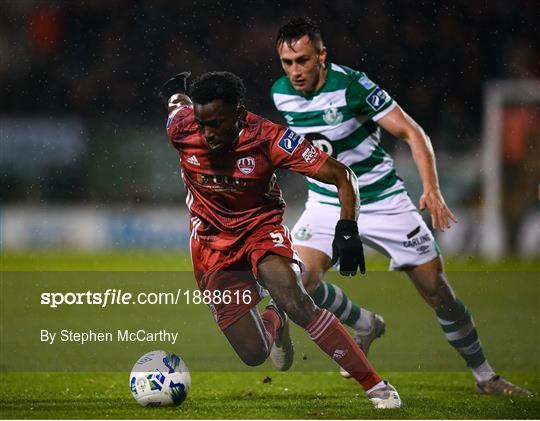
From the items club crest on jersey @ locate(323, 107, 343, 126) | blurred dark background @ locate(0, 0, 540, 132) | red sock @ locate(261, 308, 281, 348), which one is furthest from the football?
blurred dark background @ locate(0, 0, 540, 132)

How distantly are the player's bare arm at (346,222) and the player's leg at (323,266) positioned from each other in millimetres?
1106

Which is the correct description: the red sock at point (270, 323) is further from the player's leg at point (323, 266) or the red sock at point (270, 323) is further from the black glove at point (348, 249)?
the black glove at point (348, 249)

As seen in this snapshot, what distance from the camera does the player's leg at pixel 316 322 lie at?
4.79m

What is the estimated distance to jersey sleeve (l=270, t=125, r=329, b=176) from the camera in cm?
471

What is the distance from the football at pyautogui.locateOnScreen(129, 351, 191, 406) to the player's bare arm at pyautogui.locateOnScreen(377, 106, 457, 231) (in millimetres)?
1554

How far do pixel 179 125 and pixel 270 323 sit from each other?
48.2 inches

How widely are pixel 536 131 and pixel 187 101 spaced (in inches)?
367

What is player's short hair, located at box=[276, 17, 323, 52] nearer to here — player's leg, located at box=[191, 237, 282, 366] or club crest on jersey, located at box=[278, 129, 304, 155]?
club crest on jersey, located at box=[278, 129, 304, 155]

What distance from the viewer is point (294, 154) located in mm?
4738

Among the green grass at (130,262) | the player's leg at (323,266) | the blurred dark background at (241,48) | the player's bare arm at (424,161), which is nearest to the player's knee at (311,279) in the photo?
the player's leg at (323,266)

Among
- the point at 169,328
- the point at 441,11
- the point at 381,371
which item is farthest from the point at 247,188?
the point at 441,11

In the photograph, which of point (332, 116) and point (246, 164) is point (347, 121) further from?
point (246, 164)

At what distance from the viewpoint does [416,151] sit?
541 cm

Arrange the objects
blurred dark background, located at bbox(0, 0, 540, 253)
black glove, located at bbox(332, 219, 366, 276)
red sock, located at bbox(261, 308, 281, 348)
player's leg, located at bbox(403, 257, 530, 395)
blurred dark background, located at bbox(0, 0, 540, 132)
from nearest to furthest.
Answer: black glove, located at bbox(332, 219, 366, 276) → red sock, located at bbox(261, 308, 281, 348) → player's leg, located at bbox(403, 257, 530, 395) → blurred dark background, located at bbox(0, 0, 540, 132) → blurred dark background, located at bbox(0, 0, 540, 253)
